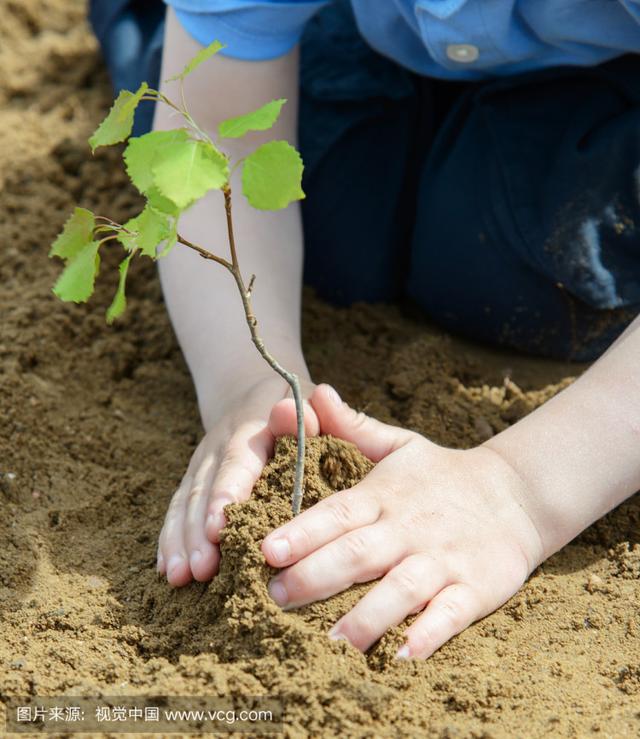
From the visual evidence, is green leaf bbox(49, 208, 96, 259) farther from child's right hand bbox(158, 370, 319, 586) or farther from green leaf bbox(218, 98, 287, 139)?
child's right hand bbox(158, 370, 319, 586)

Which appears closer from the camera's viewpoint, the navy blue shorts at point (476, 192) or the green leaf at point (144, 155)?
the green leaf at point (144, 155)

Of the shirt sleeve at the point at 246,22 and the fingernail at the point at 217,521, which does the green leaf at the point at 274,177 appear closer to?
the fingernail at the point at 217,521

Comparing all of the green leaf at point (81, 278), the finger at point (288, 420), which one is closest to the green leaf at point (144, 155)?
the green leaf at point (81, 278)

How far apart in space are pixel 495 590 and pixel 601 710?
0.20 m

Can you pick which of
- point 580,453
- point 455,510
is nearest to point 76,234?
point 455,510

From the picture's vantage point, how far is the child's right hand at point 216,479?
123 centimetres

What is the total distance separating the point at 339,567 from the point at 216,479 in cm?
22

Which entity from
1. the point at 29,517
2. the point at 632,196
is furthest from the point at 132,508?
the point at 632,196

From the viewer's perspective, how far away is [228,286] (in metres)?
1.65

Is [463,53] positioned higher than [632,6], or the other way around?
[632,6]

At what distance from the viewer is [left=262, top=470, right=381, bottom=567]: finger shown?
116cm

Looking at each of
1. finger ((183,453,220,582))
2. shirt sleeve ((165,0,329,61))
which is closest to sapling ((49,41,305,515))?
finger ((183,453,220,582))

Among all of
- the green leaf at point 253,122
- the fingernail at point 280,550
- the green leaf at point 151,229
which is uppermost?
the green leaf at point 253,122

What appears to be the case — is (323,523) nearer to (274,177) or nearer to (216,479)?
(216,479)
